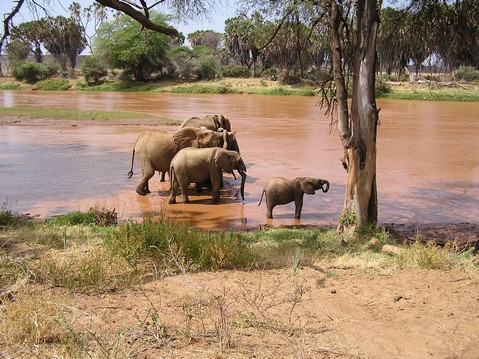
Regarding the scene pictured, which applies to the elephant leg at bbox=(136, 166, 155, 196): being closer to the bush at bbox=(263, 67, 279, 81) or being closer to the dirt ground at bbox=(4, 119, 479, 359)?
the dirt ground at bbox=(4, 119, 479, 359)

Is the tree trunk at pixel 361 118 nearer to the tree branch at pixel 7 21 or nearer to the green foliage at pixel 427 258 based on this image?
the green foliage at pixel 427 258

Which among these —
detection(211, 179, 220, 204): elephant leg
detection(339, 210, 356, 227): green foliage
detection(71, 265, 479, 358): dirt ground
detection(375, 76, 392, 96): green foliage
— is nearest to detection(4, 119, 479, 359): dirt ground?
detection(71, 265, 479, 358): dirt ground

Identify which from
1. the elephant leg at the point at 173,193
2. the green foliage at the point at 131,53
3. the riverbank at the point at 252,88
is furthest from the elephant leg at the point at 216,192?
the green foliage at the point at 131,53

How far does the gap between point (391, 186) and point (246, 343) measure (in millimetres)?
10708

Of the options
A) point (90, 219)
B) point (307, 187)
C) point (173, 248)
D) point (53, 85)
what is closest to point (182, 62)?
point (53, 85)

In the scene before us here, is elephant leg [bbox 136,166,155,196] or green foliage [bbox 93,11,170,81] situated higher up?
green foliage [bbox 93,11,170,81]

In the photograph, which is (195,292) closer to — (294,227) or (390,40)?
(294,227)

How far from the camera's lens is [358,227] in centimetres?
851

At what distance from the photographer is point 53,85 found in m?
64.3

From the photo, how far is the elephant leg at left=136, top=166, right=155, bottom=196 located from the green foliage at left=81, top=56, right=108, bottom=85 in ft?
186

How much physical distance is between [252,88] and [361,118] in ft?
163

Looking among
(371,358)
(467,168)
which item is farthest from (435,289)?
(467,168)

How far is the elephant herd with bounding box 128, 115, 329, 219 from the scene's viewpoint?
10898 millimetres

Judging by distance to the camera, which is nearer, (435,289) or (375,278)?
(435,289)
